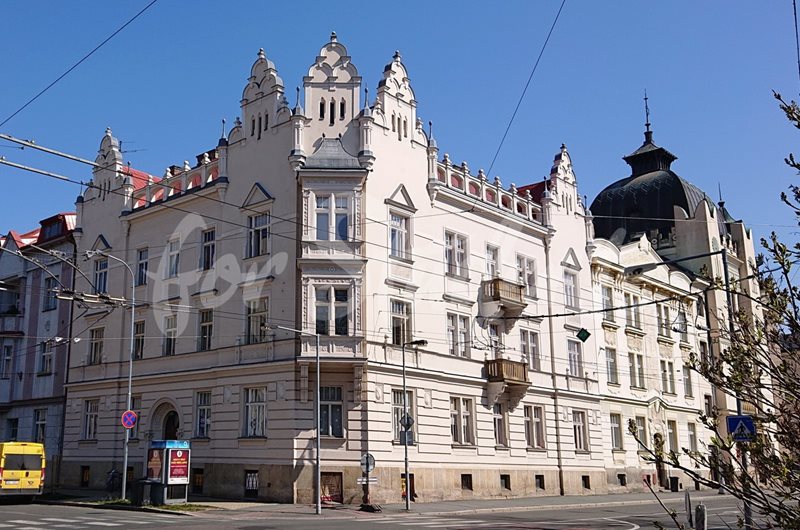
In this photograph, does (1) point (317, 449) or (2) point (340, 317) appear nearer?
(1) point (317, 449)

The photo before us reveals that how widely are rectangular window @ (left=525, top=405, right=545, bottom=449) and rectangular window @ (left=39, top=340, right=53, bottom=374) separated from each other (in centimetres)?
2638

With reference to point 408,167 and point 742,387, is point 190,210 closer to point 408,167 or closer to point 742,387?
point 408,167

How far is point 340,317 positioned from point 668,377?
2849cm

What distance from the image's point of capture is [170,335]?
124ft

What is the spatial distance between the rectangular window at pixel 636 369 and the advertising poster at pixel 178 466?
28463 mm

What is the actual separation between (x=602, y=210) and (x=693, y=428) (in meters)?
19.2

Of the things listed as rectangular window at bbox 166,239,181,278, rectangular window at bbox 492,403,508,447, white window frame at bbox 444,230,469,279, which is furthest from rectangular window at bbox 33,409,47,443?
rectangular window at bbox 492,403,508,447

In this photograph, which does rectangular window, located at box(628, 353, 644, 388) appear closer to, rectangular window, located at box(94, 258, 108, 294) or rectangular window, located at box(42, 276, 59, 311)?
rectangular window, located at box(94, 258, 108, 294)

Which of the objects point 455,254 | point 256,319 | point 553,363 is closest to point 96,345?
point 256,319

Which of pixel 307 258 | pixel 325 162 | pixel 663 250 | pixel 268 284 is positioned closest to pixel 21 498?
pixel 268 284

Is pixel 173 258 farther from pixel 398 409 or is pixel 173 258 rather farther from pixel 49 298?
pixel 398 409

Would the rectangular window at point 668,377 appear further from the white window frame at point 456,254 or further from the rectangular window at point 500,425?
the white window frame at point 456,254

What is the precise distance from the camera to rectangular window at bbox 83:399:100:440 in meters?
40.3

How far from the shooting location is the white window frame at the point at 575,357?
141ft
